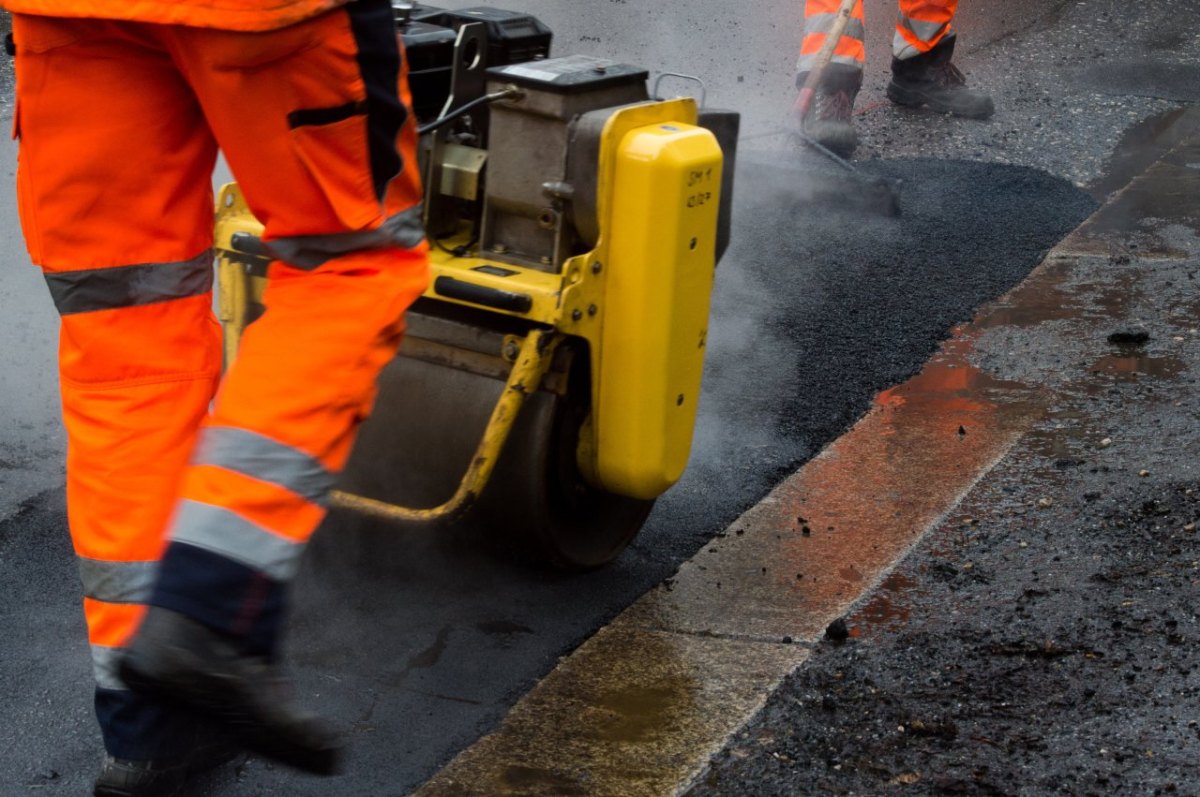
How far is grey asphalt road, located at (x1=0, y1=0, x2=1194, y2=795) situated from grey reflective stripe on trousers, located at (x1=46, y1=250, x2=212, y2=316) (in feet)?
2.32

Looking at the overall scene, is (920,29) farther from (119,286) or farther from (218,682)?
(218,682)

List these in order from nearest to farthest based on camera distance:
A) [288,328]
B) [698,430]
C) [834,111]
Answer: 1. [288,328]
2. [698,430]
3. [834,111]

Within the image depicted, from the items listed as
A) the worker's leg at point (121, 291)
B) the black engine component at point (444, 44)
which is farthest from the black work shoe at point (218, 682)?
the black engine component at point (444, 44)

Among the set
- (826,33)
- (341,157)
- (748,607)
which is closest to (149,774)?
(341,157)

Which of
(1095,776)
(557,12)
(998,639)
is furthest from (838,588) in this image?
(557,12)

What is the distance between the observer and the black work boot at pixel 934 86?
664 centimetres

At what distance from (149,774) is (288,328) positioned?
0.69 meters

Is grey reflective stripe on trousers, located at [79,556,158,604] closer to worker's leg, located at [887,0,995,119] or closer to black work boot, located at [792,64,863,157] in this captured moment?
black work boot, located at [792,64,863,157]

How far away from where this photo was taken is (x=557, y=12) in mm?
7527

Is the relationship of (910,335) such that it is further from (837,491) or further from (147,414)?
(147,414)

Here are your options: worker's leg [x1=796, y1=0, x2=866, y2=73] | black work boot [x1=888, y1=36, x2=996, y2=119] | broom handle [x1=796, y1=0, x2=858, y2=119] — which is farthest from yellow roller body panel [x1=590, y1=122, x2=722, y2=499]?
black work boot [x1=888, y1=36, x2=996, y2=119]

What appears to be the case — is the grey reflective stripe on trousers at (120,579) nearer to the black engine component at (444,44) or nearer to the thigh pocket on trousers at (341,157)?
the thigh pocket on trousers at (341,157)

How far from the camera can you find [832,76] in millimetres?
6043

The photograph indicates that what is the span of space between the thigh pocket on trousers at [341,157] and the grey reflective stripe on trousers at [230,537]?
0.38 meters
